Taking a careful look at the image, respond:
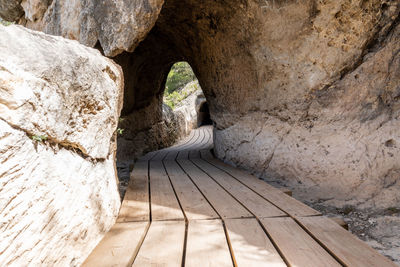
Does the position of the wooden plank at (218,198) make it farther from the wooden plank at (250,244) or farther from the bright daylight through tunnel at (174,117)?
the bright daylight through tunnel at (174,117)

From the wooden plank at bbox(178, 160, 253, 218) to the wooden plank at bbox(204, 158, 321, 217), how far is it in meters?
0.32

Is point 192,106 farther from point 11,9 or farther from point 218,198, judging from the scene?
point 218,198

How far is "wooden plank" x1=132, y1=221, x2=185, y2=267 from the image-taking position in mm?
1236

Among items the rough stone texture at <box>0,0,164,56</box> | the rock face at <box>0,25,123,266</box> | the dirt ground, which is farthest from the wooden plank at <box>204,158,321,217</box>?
the rough stone texture at <box>0,0,164,56</box>

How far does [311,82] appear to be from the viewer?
9.85 ft

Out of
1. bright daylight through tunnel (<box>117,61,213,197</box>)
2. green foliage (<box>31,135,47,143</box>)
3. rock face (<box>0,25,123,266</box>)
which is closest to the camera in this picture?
rock face (<box>0,25,123,266</box>)

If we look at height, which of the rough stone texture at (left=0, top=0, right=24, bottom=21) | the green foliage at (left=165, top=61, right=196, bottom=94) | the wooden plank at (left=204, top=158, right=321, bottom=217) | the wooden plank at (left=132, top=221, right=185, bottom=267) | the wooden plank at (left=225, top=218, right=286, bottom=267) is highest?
the green foliage at (left=165, top=61, right=196, bottom=94)

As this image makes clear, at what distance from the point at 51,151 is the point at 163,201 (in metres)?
1.17

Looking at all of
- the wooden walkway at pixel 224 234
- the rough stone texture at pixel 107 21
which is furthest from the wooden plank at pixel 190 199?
the rough stone texture at pixel 107 21

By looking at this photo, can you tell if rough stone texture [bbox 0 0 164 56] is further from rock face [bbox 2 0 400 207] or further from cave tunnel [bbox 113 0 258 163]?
cave tunnel [bbox 113 0 258 163]

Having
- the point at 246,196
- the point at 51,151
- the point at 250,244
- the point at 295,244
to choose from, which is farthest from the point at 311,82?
the point at 51,151

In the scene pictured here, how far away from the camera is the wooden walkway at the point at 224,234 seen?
1263 mm

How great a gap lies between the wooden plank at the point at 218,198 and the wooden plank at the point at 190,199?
0.06 metres

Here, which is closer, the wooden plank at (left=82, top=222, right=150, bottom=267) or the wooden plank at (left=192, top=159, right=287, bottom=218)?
the wooden plank at (left=82, top=222, right=150, bottom=267)
